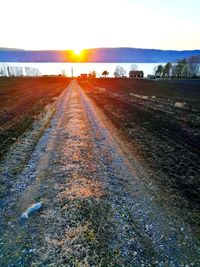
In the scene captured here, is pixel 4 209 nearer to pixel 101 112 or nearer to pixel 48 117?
pixel 48 117

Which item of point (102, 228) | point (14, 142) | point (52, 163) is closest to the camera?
point (102, 228)

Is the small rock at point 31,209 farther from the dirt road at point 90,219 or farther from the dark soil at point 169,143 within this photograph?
the dark soil at point 169,143

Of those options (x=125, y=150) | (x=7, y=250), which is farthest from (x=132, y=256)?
(x=125, y=150)

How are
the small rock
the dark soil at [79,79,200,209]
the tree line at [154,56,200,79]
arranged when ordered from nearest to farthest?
the small rock < the dark soil at [79,79,200,209] < the tree line at [154,56,200,79]

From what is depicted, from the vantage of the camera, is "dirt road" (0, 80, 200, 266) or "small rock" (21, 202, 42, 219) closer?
"dirt road" (0, 80, 200, 266)

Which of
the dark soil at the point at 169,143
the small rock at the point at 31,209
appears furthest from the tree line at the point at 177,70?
the small rock at the point at 31,209

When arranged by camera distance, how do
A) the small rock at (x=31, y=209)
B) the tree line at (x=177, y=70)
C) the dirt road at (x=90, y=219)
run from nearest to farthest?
the dirt road at (x=90, y=219), the small rock at (x=31, y=209), the tree line at (x=177, y=70)

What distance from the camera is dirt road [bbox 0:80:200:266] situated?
19.0 ft

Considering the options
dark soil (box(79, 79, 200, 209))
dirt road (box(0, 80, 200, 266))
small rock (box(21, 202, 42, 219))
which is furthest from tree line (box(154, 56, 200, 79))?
small rock (box(21, 202, 42, 219))

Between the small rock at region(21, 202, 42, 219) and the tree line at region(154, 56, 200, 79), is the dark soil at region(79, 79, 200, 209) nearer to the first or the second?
the small rock at region(21, 202, 42, 219)

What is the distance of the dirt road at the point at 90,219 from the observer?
579 cm

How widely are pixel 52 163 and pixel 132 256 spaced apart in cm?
582

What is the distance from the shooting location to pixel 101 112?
73.9 ft

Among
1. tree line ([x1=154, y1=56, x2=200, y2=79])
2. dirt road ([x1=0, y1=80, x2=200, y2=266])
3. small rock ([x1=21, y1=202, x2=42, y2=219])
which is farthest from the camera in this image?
tree line ([x1=154, y1=56, x2=200, y2=79])
